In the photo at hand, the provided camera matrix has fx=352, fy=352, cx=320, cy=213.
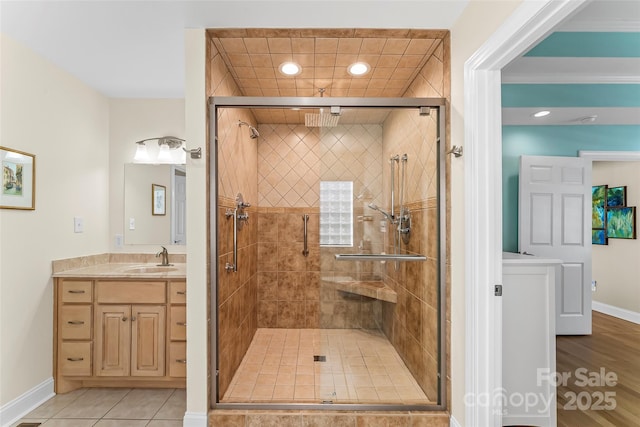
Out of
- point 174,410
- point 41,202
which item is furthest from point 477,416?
point 41,202

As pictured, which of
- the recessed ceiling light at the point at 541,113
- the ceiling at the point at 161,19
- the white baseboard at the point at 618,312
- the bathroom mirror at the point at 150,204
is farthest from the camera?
the white baseboard at the point at 618,312

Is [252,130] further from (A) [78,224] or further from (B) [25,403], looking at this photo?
(B) [25,403]

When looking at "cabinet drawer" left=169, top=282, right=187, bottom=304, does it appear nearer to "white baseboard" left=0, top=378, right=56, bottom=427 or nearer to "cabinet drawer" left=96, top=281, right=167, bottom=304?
"cabinet drawer" left=96, top=281, right=167, bottom=304

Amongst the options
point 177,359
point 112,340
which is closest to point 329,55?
point 177,359

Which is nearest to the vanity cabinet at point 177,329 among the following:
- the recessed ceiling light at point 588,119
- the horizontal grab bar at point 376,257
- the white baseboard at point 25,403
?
the white baseboard at point 25,403

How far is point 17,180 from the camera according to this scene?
2393mm

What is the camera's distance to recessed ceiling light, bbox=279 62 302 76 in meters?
2.64

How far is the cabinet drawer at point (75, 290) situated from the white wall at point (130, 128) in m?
0.71

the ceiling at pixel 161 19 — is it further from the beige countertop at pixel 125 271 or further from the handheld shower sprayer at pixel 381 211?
the beige countertop at pixel 125 271

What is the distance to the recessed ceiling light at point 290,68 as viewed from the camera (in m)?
2.64

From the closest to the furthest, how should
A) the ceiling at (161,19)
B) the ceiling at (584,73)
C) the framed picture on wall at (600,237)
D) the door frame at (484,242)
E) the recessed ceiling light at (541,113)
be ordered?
1. the door frame at (484,242)
2. the ceiling at (161,19)
3. the ceiling at (584,73)
4. the recessed ceiling light at (541,113)
5. the framed picture on wall at (600,237)

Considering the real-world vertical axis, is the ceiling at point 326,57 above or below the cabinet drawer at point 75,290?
above

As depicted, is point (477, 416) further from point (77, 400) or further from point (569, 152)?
point (569, 152)

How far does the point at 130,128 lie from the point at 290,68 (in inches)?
69.9
